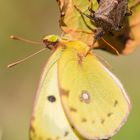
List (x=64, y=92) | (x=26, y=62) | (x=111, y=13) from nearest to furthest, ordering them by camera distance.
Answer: (x=111, y=13), (x=64, y=92), (x=26, y=62)

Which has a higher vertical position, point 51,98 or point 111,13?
point 111,13

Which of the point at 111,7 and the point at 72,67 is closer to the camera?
the point at 111,7

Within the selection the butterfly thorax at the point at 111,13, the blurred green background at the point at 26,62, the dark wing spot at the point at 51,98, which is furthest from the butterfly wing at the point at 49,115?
the blurred green background at the point at 26,62

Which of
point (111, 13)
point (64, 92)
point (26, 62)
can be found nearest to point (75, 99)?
point (64, 92)

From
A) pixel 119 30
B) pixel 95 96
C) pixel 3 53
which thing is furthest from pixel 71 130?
pixel 3 53

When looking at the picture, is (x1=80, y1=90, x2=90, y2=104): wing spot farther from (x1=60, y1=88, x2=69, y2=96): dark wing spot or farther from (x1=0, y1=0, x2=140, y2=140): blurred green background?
(x1=0, y1=0, x2=140, y2=140): blurred green background

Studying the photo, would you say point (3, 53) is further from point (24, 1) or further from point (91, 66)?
point (91, 66)

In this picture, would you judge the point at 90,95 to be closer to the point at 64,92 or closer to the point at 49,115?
the point at 64,92
